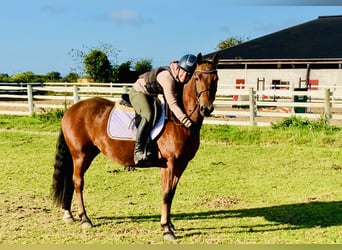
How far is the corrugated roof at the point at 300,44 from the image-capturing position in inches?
1134

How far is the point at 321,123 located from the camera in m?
13.2

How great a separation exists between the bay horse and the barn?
21131mm

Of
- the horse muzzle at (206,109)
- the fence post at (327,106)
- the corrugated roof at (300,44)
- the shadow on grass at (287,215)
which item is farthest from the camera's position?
the corrugated roof at (300,44)

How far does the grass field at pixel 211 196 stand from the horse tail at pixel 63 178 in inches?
10.4

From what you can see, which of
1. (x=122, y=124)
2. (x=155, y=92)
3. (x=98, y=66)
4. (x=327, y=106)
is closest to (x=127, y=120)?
(x=122, y=124)

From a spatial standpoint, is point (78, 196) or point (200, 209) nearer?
point (78, 196)

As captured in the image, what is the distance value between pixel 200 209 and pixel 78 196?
1.64 meters

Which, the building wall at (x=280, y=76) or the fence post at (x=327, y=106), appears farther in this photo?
the building wall at (x=280, y=76)

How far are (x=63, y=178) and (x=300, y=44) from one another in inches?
1095

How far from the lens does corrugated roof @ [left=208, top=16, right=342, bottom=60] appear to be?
28.8 m

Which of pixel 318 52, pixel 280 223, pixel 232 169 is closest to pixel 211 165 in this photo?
pixel 232 169

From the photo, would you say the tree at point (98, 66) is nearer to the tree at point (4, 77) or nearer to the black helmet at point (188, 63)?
the tree at point (4, 77)

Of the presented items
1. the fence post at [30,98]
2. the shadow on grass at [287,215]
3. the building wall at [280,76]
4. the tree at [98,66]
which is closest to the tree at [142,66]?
the tree at [98,66]

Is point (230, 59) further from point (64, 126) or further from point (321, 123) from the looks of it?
point (64, 126)
